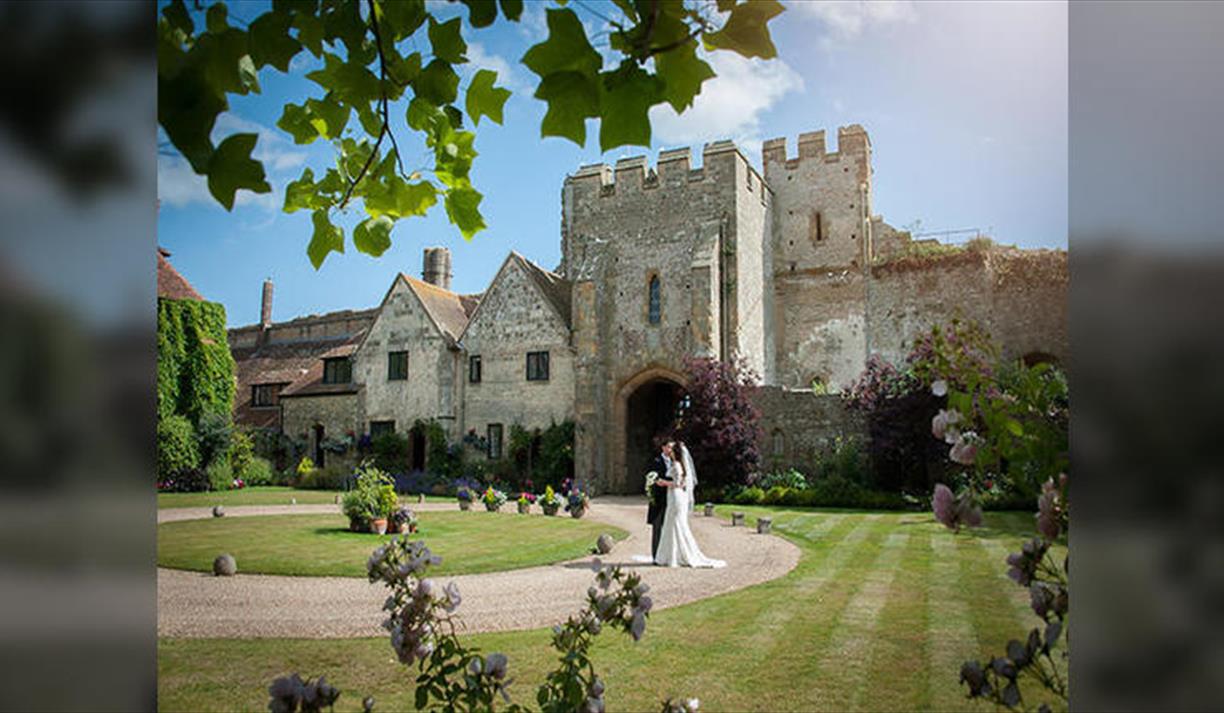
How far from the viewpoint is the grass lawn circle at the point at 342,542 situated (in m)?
2.37

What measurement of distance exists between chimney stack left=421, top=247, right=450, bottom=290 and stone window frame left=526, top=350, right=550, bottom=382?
1079cm

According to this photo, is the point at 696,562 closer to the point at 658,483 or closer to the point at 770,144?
the point at 658,483

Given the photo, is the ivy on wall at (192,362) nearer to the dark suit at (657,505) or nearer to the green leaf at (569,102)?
the green leaf at (569,102)

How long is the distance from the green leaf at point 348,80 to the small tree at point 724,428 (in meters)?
3.32

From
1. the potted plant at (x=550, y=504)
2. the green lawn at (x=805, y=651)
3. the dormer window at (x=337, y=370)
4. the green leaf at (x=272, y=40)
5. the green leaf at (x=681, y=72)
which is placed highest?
the green leaf at (x=272, y=40)

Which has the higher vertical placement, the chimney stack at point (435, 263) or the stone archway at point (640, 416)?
the chimney stack at point (435, 263)

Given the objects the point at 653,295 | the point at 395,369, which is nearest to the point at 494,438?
the point at 395,369

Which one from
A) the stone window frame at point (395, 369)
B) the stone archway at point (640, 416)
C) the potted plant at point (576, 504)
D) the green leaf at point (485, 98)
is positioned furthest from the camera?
the potted plant at point (576, 504)

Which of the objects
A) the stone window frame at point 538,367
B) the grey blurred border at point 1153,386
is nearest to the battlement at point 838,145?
the grey blurred border at point 1153,386

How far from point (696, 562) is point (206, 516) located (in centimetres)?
427

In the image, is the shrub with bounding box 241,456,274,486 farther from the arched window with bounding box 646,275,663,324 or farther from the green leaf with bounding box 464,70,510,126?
the arched window with bounding box 646,275,663,324

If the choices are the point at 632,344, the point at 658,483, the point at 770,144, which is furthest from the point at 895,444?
the point at 632,344

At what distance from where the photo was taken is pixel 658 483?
5.01 m

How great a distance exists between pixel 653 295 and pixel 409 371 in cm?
327
